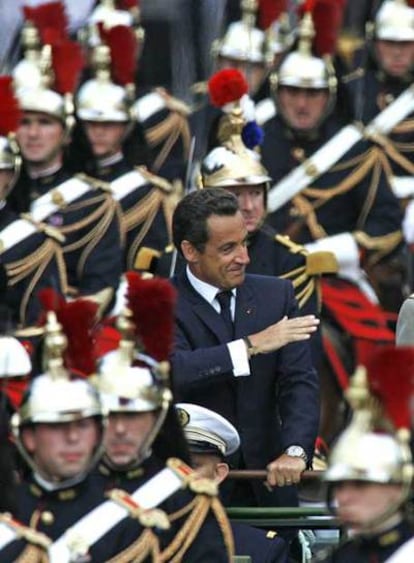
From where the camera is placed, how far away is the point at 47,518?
10.8m

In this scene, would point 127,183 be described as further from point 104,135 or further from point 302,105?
point 302,105

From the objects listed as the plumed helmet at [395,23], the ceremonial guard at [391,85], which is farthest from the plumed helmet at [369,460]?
the plumed helmet at [395,23]

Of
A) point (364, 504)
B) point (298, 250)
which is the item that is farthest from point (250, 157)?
point (364, 504)

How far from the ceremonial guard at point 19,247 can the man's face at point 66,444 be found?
3405 millimetres

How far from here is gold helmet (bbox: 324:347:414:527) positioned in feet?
32.7

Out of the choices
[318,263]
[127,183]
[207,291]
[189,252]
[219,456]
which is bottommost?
[127,183]

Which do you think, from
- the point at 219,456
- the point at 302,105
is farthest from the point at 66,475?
the point at 302,105

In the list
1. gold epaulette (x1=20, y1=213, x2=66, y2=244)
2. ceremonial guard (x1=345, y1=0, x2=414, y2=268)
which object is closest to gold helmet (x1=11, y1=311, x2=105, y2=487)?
gold epaulette (x1=20, y1=213, x2=66, y2=244)

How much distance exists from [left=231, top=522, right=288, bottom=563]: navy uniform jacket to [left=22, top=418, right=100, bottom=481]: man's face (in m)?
1.28

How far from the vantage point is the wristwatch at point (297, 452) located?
1226 cm

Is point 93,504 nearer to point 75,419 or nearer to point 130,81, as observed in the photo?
point 75,419

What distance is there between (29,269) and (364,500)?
4.82 m

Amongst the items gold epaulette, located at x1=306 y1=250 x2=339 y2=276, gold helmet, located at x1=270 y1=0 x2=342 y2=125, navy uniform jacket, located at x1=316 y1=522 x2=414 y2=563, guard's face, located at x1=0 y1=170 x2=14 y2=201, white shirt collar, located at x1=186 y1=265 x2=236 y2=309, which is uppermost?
navy uniform jacket, located at x1=316 y1=522 x2=414 y2=563

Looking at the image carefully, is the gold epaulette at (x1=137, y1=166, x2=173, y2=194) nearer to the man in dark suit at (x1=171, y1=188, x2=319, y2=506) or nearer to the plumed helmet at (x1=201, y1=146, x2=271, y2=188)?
the plumed helmet at (x1=201, y1=146, x2=271, y2=188)
